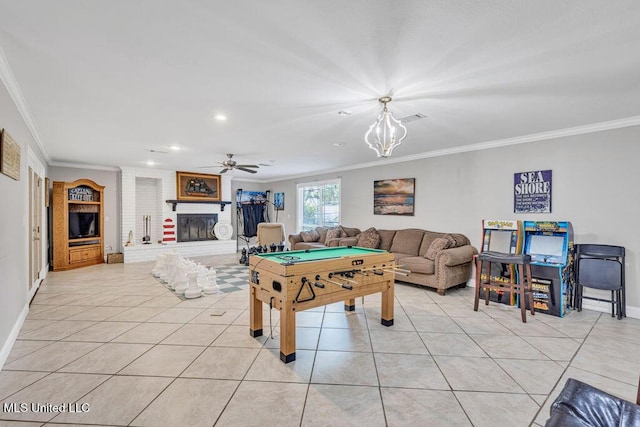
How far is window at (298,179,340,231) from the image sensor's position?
8219 mm

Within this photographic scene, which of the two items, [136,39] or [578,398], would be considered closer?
[578,398]

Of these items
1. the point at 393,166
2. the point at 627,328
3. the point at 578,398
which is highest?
the point at 393,166

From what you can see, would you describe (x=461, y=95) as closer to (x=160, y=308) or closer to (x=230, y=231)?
(x=160, y=308)

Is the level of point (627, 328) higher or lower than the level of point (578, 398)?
lower

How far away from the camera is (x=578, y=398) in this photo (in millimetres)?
1265

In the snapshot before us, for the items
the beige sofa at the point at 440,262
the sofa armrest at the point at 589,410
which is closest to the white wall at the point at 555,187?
the beige sofa at the point at 440,262

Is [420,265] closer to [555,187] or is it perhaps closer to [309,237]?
[555,187]

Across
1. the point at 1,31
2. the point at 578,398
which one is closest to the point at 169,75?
the point at 1,31

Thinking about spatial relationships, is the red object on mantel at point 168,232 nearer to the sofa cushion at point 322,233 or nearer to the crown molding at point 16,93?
the crown molding at point 16,93

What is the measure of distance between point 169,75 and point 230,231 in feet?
23.5

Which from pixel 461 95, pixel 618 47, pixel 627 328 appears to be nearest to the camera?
pixel 618 47

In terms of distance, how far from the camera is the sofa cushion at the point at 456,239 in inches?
198

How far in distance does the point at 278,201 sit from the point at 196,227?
276cm

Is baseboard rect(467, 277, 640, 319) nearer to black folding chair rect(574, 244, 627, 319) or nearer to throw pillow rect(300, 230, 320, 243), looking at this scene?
black folding chair rect(574, 244, 627, 319)
